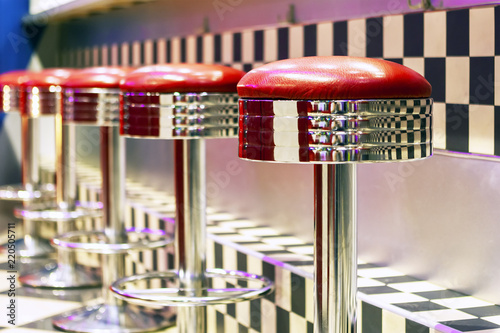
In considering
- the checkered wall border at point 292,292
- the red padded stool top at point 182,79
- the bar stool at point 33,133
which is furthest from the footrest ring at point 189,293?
the bar stool at point 33,133

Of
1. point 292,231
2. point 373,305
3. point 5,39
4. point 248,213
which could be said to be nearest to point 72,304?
point 248,213

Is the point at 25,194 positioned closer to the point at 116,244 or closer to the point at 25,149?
the point at 25,149

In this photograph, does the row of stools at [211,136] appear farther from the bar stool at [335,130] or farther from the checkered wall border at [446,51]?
the checkered wall border at [446,51]

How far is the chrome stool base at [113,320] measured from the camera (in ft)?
8.30

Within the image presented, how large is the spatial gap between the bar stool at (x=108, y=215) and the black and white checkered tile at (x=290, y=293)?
187 mm

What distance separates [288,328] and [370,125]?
0.90 metres

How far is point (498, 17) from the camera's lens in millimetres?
1619

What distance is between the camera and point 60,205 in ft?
11.2

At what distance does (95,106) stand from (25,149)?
151 centimetres

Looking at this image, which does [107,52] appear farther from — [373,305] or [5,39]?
[373,305]

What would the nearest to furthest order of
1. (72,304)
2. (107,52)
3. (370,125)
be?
(370,125) < (72,304) < (107,52)

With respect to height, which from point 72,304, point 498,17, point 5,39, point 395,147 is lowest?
point 72,304

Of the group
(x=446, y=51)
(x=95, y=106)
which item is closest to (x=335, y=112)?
(x=446, y=51)

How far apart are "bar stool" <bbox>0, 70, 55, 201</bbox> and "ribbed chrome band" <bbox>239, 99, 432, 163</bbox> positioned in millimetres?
2381
